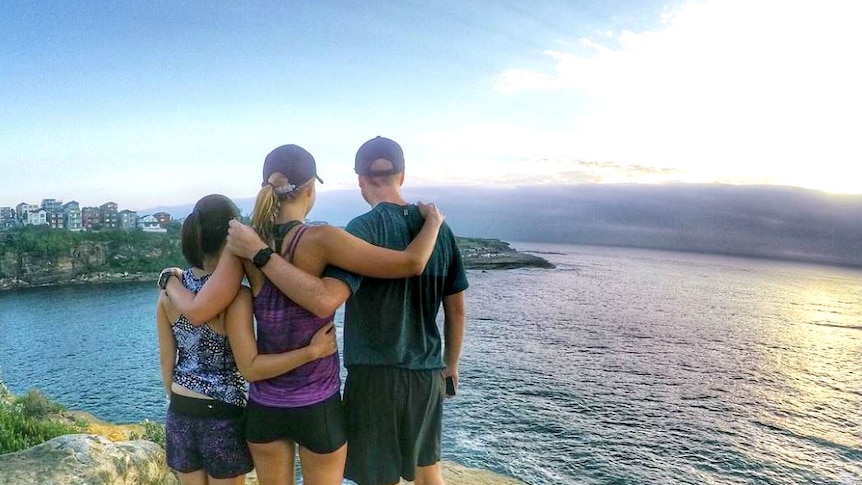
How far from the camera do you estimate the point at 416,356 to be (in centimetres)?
313

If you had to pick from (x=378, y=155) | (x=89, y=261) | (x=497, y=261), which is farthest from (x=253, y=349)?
(x=497, y=261)

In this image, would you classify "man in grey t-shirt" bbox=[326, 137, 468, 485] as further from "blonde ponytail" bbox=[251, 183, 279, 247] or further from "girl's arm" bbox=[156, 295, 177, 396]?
"girl's arm" bbox=[156, 295, 177, 396]

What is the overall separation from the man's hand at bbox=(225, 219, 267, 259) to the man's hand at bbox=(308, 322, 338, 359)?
534mm

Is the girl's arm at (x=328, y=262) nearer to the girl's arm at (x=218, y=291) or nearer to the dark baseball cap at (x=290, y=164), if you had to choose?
the girl's arm at (x=218, y=291)

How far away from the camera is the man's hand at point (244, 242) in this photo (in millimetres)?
2527

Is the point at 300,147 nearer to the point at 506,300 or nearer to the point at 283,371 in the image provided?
the point at 283,371

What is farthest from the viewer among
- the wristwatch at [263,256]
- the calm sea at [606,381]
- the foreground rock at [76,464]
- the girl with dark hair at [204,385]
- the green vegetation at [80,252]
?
the green vegetation at [80,252]

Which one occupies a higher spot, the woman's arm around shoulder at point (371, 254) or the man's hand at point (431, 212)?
the man's hand at point (431, 212)

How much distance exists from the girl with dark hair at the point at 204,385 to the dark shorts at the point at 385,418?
38 centimetres

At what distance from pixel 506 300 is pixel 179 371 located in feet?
207

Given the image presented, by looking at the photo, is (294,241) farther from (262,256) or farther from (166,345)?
(166,345)

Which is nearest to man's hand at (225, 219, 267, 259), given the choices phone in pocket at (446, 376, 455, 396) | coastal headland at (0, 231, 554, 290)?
phone in pocket at (446, 376, 455, 396)

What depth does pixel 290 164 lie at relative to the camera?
273 cm

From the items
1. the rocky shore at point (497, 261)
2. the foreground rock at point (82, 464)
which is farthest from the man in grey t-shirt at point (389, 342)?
the rocky shore at point (497, 261)
